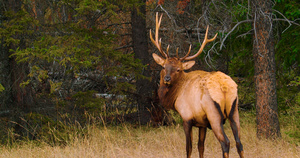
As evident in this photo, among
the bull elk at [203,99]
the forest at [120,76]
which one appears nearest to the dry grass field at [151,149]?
the forest at [120,76]

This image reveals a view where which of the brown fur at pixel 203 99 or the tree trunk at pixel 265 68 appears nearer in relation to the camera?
the brown fur at pixel 203 99

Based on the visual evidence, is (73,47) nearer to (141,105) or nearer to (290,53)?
(141,105)

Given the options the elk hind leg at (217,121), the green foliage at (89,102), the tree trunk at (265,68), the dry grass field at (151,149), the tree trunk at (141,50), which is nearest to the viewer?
the elk hind leg at (217,121)

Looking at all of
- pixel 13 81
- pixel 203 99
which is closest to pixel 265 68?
pixel 203 99

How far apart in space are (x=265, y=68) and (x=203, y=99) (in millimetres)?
2562

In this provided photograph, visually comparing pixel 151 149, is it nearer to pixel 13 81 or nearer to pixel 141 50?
pixel 141 50

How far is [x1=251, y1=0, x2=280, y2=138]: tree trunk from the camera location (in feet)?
22.1

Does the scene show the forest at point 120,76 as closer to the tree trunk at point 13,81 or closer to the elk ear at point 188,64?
the tree trunk at point 13,81

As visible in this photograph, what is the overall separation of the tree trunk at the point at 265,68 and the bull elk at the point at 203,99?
6.27 ft

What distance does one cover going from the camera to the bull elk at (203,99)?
15.3 feet

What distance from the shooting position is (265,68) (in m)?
6.75

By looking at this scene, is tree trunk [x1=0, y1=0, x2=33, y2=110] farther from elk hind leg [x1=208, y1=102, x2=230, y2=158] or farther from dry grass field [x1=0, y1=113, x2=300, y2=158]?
elk hind leg [x1=208, y1=102, x2=230, y2=158]

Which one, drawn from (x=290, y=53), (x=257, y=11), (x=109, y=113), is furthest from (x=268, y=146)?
(x=109, y=113)

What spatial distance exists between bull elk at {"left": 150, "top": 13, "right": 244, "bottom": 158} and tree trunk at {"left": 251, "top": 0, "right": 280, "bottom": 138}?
1.91m
